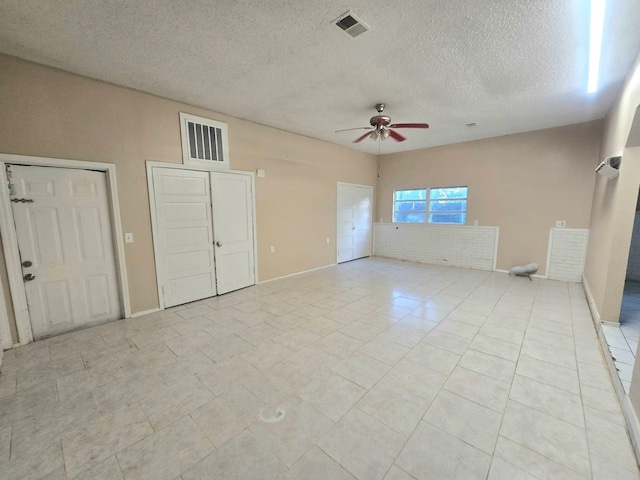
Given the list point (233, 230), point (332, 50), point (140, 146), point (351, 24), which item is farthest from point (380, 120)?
point (140, 146)

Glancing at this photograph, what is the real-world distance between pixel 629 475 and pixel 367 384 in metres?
1.46

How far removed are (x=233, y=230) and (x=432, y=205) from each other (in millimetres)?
4940

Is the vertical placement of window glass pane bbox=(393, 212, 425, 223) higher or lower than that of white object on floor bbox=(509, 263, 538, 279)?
higher

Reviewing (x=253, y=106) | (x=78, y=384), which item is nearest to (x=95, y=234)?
(x=78, y=384)

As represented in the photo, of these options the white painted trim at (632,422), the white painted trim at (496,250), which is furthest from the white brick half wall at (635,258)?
the white painted trim at (632,422)

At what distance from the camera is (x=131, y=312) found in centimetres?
339

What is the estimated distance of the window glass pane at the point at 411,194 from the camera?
6668 millimetres

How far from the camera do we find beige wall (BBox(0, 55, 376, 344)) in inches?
102

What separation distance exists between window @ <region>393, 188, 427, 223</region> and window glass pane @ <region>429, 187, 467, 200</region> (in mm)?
209

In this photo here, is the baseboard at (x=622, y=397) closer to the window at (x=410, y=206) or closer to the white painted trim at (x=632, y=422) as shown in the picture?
the white painted trim at (x=632, y=422)

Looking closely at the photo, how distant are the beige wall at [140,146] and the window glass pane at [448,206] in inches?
119

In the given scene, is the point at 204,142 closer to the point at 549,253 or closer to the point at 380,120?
the point at 380,120

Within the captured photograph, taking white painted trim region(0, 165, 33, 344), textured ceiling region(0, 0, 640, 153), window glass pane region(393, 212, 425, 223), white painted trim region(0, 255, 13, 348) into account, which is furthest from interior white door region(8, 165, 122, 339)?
window glass pane region(393, 212, 425, 223)

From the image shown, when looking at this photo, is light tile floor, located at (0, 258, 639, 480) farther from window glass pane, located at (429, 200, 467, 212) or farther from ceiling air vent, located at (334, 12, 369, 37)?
window glass pane, located at (429, 200, 467, 212)
